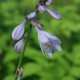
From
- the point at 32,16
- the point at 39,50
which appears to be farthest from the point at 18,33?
the point at 39,50

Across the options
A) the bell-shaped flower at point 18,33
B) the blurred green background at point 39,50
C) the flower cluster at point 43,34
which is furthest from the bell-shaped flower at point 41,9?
the blurred green background at point 39,50

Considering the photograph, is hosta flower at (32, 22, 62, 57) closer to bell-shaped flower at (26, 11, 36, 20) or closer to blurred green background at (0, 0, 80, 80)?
bell-shaped flower at (26, 11, 36, 20)

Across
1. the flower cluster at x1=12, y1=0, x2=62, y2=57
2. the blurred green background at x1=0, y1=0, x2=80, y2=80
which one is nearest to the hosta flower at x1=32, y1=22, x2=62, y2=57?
the flower cluster at x1=12, y1=0, x2=62, y2=57

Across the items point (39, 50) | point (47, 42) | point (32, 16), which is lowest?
point (39, 50)

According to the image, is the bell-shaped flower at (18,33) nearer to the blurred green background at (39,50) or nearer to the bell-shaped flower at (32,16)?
the bell-shaped flower at (32,16)

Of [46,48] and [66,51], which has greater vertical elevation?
[46,48]

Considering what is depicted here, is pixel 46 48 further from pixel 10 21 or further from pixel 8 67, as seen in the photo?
pixel 10 21

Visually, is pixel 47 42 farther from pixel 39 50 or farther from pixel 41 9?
pixel 39 50

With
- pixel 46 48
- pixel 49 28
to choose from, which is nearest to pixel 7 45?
pixel 49 28
